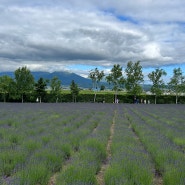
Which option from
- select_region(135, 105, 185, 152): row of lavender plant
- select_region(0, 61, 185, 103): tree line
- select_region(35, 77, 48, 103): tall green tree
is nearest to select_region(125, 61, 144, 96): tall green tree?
select_region(0, 61, 185, 103): tree line

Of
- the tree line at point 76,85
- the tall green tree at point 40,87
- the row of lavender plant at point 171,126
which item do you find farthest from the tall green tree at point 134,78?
the row of lavender plant at point 171,126

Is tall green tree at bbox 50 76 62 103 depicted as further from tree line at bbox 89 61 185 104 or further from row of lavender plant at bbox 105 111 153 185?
row of lavender plant at bbox 105 111 153 185

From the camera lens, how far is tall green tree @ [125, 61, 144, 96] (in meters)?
73.4

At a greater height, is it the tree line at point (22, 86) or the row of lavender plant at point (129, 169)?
the tree line at point (22, 86)

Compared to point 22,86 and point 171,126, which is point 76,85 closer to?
point 22,86

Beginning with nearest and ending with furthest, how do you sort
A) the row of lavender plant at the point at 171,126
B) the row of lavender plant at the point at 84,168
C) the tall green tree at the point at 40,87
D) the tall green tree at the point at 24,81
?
the row of lavender plant at the point at 84,168
the row of lavender plant at the point at 171,126
the tall green tree at the point at 24,81
the tall green tree at the point at 40,87

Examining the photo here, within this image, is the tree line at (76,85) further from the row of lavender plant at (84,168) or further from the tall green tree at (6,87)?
the row of lavender plant at (84,168)

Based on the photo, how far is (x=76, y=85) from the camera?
75.4 metres

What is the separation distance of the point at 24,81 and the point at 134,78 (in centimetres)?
2759

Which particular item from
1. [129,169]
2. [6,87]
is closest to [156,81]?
[6,87]

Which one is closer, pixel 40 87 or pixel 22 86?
pixel 22 86

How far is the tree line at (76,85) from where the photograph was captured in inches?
2689

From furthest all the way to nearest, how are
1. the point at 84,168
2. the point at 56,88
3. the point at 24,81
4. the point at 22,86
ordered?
the point at 56,88, the point at 24,81, the point at 22,86, the point at 84,168

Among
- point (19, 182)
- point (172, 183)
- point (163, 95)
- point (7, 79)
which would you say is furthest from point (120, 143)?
point (163, 95)
